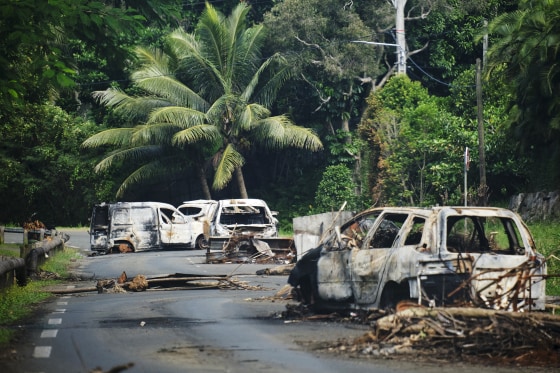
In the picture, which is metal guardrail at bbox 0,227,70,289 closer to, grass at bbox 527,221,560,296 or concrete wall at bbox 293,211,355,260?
concrete wall at bbox 293,211,355,260

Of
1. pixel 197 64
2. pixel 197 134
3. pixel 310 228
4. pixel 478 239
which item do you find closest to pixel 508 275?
pixel 478 239

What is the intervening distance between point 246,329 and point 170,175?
134 feet

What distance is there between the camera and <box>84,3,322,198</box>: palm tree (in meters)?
46.8

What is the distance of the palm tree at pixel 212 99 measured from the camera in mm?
46812

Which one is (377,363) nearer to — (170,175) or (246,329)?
(246,329)

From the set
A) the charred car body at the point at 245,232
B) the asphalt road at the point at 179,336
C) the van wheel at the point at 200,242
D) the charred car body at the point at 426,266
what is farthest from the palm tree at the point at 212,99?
the charred car body at the point at 426,266

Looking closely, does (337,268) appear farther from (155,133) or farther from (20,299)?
(155,133)

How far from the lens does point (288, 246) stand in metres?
29.6

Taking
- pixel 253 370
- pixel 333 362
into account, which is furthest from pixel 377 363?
pixel 253 370

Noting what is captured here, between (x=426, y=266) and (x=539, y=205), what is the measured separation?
72.8 feet

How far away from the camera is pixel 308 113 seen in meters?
54.2

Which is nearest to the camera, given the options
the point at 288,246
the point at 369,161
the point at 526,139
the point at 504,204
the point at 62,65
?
the point at 62,65

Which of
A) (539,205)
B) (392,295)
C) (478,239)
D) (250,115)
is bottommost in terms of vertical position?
(392,295)

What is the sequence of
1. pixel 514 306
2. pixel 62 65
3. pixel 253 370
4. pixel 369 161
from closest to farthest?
pixel 253 370, pixel 514 306, pixel 62 65, pixel 369 161
